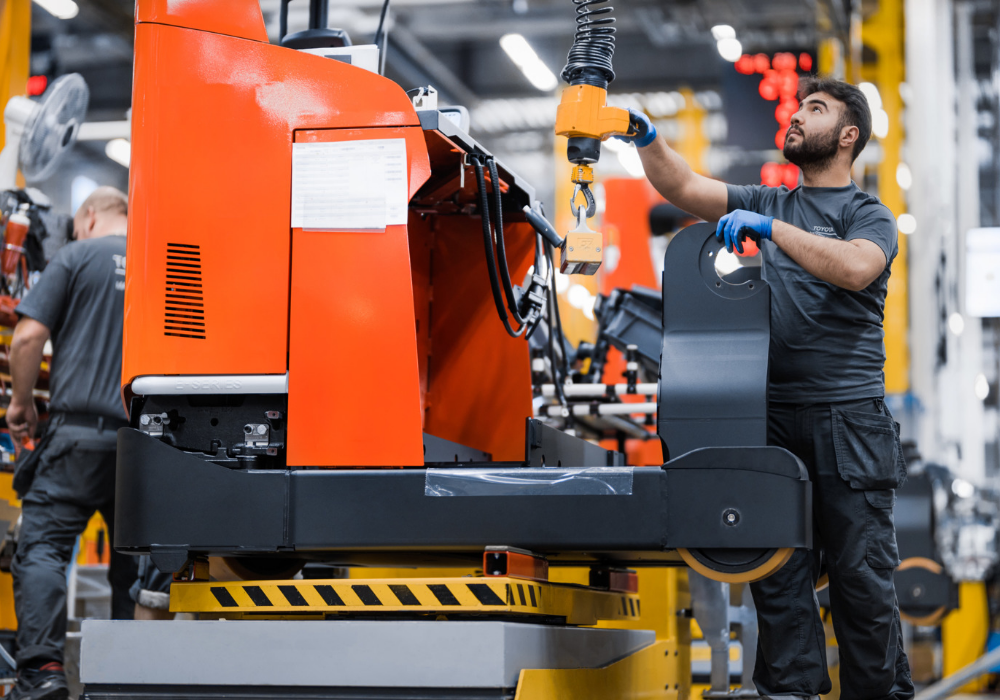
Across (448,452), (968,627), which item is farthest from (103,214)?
(968,627)

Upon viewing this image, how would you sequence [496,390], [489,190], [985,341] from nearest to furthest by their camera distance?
[489,190] < [496,390] < [985,341]

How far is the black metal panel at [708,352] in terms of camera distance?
10.2 feet

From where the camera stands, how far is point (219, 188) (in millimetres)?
3307

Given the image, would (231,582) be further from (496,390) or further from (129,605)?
(129,605)

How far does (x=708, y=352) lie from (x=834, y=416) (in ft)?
1.57

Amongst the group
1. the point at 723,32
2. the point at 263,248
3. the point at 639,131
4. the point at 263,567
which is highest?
the point at 723,32

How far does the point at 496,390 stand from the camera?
4.23 m

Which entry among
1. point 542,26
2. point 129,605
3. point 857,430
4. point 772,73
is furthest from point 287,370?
point 542,26

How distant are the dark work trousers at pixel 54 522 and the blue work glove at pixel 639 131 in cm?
242

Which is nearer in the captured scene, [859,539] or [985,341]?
[859,539]

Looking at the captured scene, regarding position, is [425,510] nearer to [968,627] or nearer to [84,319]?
[84,319]

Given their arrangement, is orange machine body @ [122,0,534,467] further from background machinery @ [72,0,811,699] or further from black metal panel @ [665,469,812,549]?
black metal panel @ [665,469,812,549]

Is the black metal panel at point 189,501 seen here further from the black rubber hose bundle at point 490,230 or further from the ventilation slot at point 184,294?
the black rubber hose bundle at point 490,230

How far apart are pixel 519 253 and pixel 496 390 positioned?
1.65 ft
